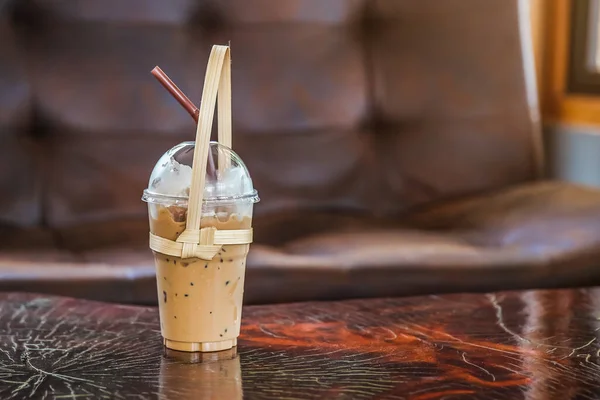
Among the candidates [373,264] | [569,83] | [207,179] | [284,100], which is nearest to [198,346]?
[207,179]

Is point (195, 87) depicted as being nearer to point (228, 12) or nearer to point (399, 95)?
point (228, 12)

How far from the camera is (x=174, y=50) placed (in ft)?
5.24

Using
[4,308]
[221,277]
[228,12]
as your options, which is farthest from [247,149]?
[221,277]

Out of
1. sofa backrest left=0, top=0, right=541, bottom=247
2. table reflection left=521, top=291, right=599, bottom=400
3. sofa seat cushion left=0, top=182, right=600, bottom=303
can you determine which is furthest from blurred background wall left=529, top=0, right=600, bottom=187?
table reflection left=521, top=291, right=599, bottom=400

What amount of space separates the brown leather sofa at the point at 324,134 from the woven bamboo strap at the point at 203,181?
52cm

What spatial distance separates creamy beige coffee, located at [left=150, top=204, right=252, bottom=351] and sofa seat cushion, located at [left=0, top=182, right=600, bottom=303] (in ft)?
1.44

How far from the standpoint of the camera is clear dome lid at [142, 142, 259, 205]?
720 millimetres

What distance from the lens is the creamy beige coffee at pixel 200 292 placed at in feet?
2.40

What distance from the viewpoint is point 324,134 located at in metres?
1.66

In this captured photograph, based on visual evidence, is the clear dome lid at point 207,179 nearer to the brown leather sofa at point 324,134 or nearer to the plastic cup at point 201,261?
the plastic cup at point 201,261

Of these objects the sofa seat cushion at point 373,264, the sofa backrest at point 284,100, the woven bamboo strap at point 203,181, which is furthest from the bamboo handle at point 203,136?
the sofa backrest at point 284,100

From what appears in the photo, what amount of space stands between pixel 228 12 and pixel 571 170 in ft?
2.89

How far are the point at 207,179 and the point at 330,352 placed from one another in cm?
19

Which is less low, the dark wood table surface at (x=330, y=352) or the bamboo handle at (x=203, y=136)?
the bamboo handle at (x=203, y=136)
